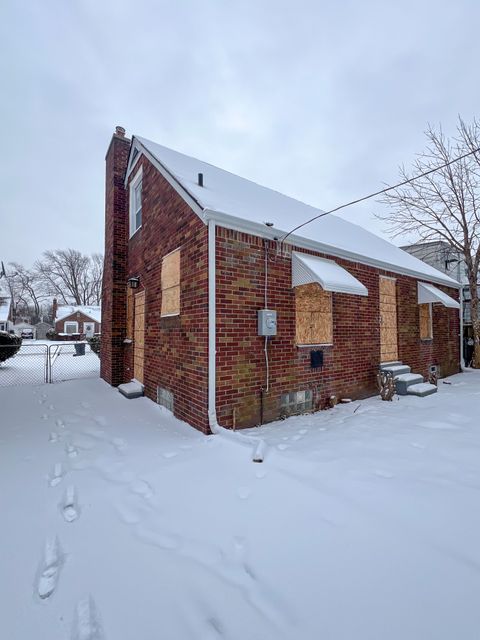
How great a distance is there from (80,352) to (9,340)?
4.90 meters

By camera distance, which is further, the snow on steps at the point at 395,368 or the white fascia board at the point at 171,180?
the snow on steps at the point at 395,368

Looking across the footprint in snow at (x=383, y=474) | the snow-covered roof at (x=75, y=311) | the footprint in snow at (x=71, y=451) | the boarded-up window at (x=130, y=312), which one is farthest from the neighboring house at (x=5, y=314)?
the footprint in snow at (x=383, y=474)

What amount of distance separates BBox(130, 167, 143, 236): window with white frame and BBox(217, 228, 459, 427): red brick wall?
15.5 ft

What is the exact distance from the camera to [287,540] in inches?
88.7

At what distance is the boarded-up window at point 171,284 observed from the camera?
5750 millimetres

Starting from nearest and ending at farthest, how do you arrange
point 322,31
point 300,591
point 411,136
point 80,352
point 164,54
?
point 300,591 → point 322,31 → point 164,54 → point 411,136 → point 80,352

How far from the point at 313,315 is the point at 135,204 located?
6.34 m

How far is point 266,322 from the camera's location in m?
5.07

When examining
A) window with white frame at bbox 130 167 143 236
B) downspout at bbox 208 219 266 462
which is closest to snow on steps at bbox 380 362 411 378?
downspout at bbox 208 219 266 462

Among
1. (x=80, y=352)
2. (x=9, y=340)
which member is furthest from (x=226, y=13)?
(x=80, y=352)

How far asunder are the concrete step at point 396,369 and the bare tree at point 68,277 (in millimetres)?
58173

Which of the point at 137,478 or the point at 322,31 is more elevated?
the point at 322,31

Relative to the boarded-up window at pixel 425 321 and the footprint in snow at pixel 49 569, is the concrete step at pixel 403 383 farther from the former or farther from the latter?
the footprint in snow at pixel 49 569

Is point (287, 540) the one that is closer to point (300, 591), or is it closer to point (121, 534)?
point (300, 591)
